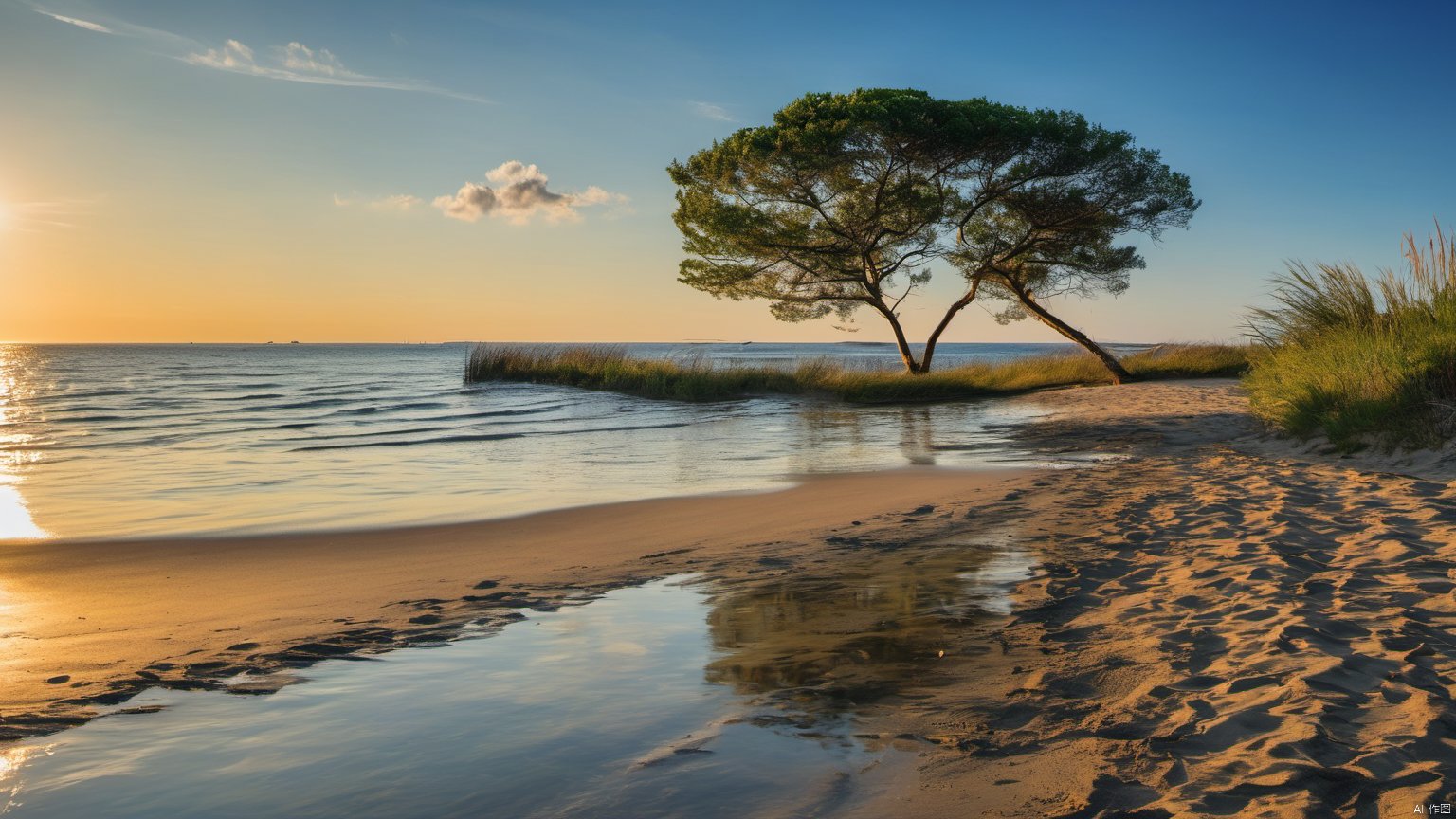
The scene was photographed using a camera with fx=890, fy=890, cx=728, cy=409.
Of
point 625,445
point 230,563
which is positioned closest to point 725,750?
point 230,563

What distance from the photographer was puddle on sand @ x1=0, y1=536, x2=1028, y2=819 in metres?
2.63

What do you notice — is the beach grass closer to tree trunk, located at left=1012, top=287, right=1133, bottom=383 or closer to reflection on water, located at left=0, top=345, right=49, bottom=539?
tree trunk, located at left=1012, top=287, right=1133, bottom=383

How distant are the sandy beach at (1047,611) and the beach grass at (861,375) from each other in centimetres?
1518

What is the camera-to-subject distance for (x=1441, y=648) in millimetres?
3420

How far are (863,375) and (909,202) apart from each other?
4930 mm

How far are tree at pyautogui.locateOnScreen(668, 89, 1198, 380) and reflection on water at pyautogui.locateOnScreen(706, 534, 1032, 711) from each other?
18.1m

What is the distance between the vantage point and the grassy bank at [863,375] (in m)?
24.4

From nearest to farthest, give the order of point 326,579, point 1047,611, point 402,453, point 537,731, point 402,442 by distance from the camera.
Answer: point 537,731, point 1047,611, point 326,579, point 402,453, point 402,442

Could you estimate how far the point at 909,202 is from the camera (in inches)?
956

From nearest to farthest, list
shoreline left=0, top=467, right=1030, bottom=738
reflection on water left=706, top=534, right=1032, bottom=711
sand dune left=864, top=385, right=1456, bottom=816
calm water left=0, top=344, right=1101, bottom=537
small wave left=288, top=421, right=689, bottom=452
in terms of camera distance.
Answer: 1. sand dune left=864, top=385, right=1456, bottom=816
2. reflection on water left=706, top=534, right=1032, bottom=711
3. shoreline left=0, top=467, right=1030, bottom=738
4. calm water left=0, top=344, right=1101, bottom=537
5. small wave left=288, top=421, right=689, bottom=452

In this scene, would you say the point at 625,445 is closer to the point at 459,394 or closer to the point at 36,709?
the point at 36,709

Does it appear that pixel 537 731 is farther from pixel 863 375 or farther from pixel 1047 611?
pixel 863 375

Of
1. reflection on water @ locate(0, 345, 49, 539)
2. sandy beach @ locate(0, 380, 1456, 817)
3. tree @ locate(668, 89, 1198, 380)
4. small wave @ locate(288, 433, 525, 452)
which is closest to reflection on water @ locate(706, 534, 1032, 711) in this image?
sandy beach @ locate(0, 380, 1456, 817)

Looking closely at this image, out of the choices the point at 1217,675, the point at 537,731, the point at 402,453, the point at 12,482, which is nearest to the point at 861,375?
the point at 402,453
